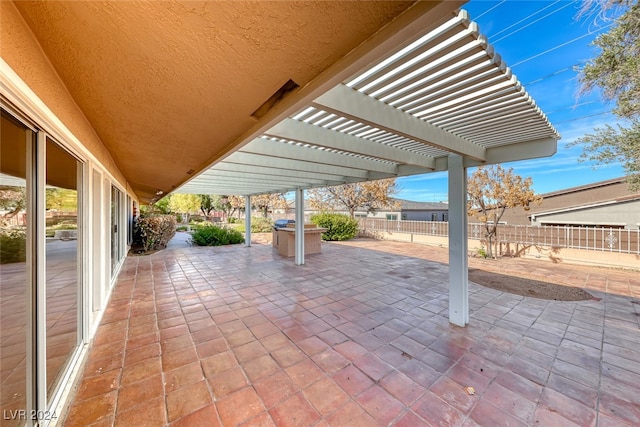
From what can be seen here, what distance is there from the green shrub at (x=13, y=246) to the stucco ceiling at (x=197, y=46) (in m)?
0.97

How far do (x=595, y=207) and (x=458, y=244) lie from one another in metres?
10.6

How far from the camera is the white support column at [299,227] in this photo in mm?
7066

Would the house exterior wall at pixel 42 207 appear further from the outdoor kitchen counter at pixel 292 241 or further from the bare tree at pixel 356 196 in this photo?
the bare tree at pixel 356 196

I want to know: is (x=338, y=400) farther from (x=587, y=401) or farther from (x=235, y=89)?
(x=235, y=89)

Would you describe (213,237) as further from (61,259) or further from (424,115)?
(424,115)

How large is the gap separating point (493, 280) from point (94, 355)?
7.20m

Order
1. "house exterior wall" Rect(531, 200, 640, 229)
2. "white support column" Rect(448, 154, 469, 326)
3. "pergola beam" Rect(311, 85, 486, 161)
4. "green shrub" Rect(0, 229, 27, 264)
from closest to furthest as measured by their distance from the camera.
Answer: "green shrub" Rect(0, 229, 27, 264) → "pergola beam" Rect(311, 85, 486, 161) → "white support column" Rect(448, 154, 469, 326) → "house exterior wall" Rect(531, 200, 640, 229)

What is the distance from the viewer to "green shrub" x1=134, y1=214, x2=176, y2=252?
8.91 m

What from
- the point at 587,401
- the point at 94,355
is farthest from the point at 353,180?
the point at 94,355

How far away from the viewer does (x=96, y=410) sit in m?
1.91

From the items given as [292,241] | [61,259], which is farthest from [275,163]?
[292,241]

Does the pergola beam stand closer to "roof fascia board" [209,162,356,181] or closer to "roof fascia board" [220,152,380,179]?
"roof fascia board" [220,152,380,179]

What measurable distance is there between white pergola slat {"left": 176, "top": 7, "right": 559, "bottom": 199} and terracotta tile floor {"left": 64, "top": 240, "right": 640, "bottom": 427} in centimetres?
233

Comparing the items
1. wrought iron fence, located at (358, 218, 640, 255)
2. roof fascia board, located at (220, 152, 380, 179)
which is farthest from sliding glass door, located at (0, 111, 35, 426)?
wrought iron fence, located at (358, 218, 640, 255)
